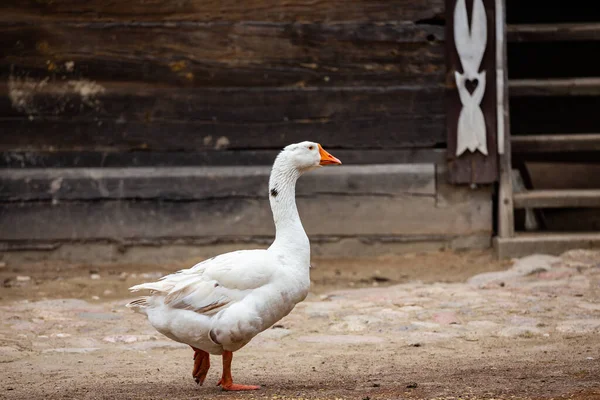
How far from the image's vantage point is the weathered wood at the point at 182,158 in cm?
858

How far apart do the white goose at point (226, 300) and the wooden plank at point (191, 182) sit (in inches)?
146

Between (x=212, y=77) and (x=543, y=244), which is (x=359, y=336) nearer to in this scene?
(x=543, y=244)

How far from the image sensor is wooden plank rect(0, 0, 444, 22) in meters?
8.41

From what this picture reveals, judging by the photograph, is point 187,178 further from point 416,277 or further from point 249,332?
point 249,332

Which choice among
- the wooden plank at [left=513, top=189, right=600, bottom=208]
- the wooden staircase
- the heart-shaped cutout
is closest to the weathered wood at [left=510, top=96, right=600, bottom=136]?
the wooden staircase

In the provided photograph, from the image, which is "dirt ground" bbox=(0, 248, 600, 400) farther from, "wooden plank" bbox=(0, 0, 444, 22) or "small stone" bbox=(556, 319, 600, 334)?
"wooden plank" bbox=(0, 0, 444, 22)

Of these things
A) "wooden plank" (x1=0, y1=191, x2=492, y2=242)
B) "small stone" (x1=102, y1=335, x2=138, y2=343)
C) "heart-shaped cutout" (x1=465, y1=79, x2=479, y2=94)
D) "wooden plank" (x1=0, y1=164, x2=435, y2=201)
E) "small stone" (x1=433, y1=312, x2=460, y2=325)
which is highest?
"heart-shaped cutout" (x1=465, y1=79, x2=479, y2=94)

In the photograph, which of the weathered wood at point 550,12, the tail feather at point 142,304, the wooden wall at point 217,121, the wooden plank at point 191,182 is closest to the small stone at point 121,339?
the tail feather at point 142,304

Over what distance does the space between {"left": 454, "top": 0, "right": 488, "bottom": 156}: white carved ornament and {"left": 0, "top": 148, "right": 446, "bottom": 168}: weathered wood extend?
38cm

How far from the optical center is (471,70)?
27.5 feet

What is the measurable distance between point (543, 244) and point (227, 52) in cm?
358

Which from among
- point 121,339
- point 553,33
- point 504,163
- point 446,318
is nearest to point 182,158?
point 121,339

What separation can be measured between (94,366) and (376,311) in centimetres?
235

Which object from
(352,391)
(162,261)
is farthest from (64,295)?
(352,391)
